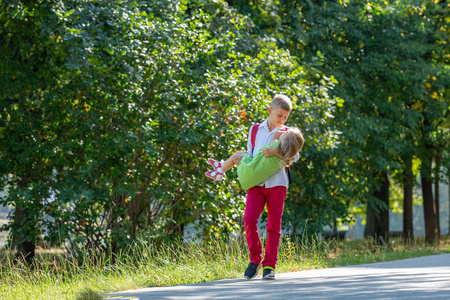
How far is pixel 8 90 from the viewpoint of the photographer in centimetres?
1182

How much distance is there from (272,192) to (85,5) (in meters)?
5.57

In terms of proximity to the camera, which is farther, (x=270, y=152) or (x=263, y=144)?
(x=263, y=144)

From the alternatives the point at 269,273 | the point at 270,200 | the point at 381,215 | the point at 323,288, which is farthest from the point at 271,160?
the point at 381,215

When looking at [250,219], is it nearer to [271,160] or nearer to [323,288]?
[271,160]

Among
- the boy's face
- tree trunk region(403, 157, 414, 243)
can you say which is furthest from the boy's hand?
tree trunk region(403, 157, 414, 243)

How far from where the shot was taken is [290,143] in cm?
558

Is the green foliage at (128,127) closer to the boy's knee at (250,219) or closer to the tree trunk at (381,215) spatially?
the boy's knee at (250,219)

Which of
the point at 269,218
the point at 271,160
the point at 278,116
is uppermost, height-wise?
the point at 278,116

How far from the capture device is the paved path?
460 cm

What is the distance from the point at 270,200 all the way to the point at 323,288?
1.12m

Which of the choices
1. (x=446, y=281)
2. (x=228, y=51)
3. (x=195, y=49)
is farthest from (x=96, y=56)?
(x=446, y=281)

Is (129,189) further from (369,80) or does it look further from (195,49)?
(369,80)

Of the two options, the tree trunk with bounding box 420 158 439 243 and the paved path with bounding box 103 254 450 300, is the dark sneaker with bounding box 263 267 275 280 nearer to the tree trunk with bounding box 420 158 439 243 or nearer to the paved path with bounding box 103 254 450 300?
the paved path with bounding box 103 254 450 300

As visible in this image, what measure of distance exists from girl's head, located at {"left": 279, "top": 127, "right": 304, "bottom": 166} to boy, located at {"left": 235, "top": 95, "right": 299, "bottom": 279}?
18 cm
